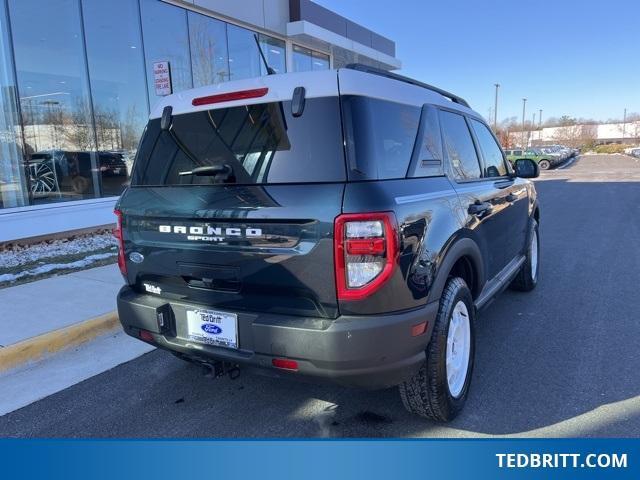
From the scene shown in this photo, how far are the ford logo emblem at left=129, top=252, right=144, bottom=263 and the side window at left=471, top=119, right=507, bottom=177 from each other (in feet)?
9.09

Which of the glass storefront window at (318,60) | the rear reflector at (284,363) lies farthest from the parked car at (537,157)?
the rear reflector at (284,363)

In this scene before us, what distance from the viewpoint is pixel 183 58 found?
38.0ft

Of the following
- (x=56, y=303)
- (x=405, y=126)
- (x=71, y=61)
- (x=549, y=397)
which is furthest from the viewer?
(x=71, y=61)

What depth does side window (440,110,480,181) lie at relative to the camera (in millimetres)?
3309

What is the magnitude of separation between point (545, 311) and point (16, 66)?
928cm

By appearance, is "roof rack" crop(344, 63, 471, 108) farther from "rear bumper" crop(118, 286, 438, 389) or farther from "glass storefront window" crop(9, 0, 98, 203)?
"glass storefront window" crop(9, 0, 98, 203)

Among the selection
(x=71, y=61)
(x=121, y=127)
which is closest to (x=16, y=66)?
(x=71, y=61)

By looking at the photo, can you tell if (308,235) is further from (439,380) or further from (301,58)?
(301,58)

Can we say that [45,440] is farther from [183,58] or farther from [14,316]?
[183,58]

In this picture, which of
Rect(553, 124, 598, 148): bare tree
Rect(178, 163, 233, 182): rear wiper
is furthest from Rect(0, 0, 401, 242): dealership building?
Rect(553, 124, 598, 148): bare tree

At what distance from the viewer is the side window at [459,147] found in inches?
130

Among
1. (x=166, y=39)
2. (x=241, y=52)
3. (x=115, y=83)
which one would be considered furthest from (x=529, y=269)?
(x=241, y=52)

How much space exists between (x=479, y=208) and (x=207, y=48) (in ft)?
34.5

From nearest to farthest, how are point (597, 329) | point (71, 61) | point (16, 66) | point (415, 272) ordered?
1. point (415, 272)
2. point (597, 329)
3. point (16, 66)
4. point (71, 61)
